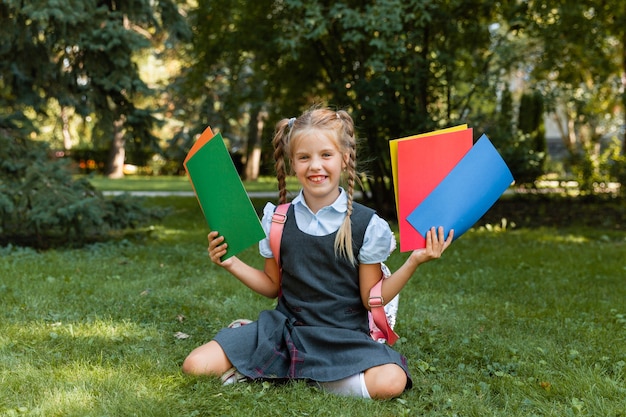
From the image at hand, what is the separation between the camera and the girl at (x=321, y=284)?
116 inches

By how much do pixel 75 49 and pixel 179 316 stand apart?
3.98 metres

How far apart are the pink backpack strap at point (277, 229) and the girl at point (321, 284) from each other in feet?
0.09

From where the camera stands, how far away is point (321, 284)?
3.05 meters

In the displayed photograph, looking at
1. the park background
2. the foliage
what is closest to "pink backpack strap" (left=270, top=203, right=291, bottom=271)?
the park background

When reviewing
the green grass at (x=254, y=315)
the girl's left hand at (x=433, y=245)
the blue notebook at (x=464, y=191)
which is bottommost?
the green grass at (x=254, y=315)

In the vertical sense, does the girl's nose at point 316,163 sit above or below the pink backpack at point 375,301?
above

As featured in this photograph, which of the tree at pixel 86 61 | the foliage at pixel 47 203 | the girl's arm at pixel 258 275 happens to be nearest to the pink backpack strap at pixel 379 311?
Answer: the girl's arm at pixel 258 275

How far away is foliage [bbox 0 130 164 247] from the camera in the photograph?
6.28 meters

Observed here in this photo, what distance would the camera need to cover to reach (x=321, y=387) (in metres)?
2.99

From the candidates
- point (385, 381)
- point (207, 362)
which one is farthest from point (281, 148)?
point (385, 381)

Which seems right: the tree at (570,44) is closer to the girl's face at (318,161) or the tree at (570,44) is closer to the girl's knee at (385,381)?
the girl's face at (318,161)

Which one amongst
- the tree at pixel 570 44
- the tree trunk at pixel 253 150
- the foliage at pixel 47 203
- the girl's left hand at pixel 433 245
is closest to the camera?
the girl's left hand at pixel 433 245

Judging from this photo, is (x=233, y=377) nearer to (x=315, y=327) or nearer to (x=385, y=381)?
(x=315, y=327)

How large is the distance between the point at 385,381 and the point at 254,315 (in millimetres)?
1552
